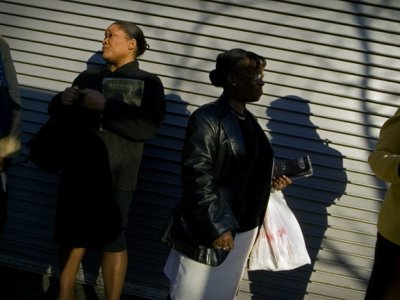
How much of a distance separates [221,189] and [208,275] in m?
0.50

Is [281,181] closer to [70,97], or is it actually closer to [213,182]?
[213,182]

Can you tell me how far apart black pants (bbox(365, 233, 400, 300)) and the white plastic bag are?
1.50 ft

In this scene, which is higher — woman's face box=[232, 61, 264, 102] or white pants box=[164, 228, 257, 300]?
woman's face box=[232, 61, 264, 102]

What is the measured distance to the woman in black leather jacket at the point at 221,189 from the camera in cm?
258

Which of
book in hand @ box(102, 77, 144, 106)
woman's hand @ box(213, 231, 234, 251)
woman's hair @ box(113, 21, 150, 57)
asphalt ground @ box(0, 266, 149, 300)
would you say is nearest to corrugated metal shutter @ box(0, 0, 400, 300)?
asphalt ground @ box(0, 266, 149, 300)

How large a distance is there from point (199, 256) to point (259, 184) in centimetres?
54

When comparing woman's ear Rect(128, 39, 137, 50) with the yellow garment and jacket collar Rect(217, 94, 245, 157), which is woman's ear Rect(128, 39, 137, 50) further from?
the yellow garment

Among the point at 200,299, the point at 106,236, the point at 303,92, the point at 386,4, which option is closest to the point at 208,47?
the point at 303,92

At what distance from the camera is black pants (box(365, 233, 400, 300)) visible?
9.00 ft

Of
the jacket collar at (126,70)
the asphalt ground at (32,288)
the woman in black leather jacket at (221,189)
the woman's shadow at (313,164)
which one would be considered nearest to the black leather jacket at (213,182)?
the woman in black leather jacket at (221,189)

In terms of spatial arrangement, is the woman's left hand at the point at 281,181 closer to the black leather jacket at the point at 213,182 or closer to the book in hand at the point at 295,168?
the book in hand at the point at 295,168

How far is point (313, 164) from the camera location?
3811 mm

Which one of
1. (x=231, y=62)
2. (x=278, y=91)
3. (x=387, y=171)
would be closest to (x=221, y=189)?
(x=231, y=62)

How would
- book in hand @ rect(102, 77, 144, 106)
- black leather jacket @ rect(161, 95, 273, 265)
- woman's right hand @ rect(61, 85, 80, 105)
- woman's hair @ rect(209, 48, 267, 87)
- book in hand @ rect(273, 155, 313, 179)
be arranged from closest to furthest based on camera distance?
1. black leather jacket @ rect(161, 95, 273, 265)
2. woman's hair @ rect(209, 48, 267, 87)
3. woman's right hand @ rect(61, 85, 80, 105)
4. book in hand @ rect(273, 155, 313, 179)
5. book in hand @ rect(102, 77, 144, 106)
